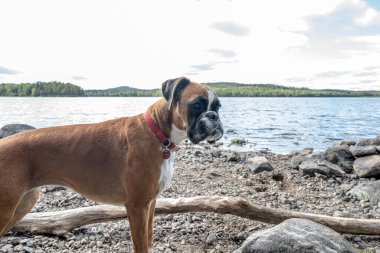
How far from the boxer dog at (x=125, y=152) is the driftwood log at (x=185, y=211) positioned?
181 cm

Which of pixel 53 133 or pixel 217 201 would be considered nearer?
pixel 53 133

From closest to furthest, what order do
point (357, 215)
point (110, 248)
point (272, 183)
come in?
point (110, 248) → point (357, 215) → point (272, 183)

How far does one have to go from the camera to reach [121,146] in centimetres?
492

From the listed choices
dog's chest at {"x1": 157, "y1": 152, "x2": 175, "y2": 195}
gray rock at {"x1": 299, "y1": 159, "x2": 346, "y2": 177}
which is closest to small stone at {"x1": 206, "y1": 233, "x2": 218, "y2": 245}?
dog's chest at {"x1": 157, "y1": 152, "x2": 175, "y2": 195}

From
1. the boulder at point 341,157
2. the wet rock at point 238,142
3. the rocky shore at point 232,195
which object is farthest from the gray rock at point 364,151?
the wet rock at point 238,142

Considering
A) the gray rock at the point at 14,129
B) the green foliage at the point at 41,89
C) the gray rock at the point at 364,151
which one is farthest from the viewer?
the green foliage at the point at 41,89

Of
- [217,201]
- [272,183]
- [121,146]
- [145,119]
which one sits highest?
[145,119]

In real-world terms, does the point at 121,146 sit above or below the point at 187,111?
below

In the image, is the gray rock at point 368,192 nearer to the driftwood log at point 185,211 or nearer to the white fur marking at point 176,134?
the driftwood log at point 185,211

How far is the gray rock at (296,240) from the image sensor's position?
17.5 ft

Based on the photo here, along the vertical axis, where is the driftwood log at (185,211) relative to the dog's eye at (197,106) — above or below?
below

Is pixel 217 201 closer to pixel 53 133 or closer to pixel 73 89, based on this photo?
pixel 53 133

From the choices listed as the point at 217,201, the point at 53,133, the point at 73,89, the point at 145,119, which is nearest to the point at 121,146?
the point at 145,119

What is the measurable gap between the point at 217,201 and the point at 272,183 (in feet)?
16.6
